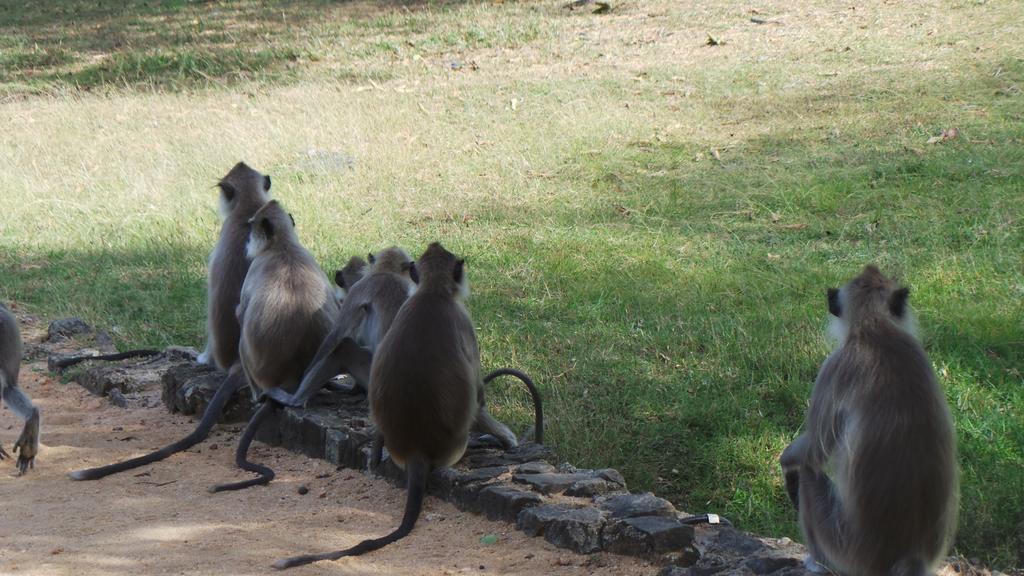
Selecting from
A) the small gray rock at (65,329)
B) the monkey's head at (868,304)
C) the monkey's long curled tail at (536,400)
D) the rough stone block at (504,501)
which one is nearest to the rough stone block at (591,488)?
the rough stone block at (504,501)

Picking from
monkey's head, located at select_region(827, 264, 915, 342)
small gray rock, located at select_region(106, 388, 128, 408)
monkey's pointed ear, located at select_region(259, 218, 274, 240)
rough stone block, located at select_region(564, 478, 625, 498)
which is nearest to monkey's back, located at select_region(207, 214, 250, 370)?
monkey's pointed ear, located at select_region(259, 218, 274, 240)

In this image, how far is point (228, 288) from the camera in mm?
5812

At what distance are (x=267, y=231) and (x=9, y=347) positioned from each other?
129cm

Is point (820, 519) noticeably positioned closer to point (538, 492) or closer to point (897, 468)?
point (897, 468)

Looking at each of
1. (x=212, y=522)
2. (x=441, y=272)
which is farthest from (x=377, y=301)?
(x=212, y=522)

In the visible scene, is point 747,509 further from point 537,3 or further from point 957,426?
point 537,3

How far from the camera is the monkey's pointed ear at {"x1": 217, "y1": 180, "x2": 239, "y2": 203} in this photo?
6.14 m

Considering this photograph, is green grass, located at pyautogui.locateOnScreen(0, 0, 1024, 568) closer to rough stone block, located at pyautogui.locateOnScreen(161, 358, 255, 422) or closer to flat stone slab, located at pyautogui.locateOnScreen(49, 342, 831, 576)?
flat stone slab, located at pyautogui.locateOnScreen(49, 342, 831, 576)

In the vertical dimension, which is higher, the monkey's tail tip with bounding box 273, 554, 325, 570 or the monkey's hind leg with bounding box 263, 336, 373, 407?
the monkey's hind leg with bounding box 263, 336, 373, 407

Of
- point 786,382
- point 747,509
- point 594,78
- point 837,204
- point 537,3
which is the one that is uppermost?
point 537,3

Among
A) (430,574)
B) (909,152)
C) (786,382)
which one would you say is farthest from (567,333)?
(909,152)

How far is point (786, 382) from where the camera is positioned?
6.02 metres

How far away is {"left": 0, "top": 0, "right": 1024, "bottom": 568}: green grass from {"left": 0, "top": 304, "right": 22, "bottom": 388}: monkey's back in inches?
79.6

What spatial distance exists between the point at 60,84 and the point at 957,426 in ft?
47.1
